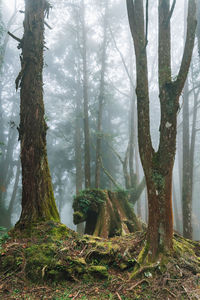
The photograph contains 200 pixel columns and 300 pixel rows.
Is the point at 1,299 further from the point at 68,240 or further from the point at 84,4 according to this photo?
the point at 84,4

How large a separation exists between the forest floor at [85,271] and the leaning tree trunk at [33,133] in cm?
65

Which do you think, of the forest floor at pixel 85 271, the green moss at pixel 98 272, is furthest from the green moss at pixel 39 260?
the green moss at pixel 98 272

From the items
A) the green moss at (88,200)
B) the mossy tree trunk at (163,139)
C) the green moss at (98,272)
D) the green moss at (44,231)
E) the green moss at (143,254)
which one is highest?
the mossy tree trunk at (163,139)

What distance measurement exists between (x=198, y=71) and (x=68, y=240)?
477 inches

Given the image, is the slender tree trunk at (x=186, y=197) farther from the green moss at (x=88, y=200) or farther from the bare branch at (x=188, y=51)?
the bare branch at (x=188, y=51)

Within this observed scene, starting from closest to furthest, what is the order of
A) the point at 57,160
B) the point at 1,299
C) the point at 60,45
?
the point at 1,299
the point at 57,160
the point at 60,45

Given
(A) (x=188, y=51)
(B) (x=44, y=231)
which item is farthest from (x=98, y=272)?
(A) (x=188, y=51)

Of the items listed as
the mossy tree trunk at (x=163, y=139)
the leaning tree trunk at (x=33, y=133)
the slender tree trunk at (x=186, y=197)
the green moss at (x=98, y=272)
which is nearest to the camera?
the green moss at (x=98, y=272)

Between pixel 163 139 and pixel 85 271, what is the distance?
274 cm

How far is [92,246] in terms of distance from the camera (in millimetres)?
3912

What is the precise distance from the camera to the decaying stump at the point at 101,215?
259 inches

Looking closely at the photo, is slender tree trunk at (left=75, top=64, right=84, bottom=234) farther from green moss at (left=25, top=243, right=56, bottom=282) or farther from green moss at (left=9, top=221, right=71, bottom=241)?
green moss at (left=25, top=243, right=56, bottom=282)

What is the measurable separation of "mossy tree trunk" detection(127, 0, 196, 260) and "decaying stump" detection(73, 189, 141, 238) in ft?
10.5

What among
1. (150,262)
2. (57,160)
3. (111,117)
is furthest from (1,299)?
(111,117)
